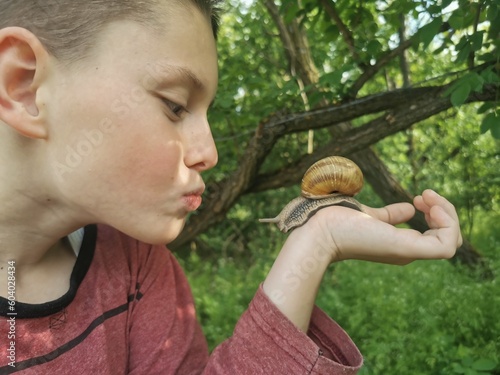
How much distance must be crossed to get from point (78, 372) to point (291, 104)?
6.98ft

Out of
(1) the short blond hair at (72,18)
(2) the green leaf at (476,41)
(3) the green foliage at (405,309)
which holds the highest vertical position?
(1) the short blond hair at (72,18)

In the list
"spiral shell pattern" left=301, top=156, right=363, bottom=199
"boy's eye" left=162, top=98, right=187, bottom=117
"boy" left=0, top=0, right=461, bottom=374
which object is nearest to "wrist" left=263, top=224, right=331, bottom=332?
"boy" left=0, top=0, right=461, bottom=374

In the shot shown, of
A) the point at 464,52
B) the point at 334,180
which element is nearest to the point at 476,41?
the point at 464,52

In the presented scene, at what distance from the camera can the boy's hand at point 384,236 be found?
46.5 inches

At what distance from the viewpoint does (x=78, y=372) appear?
50.9 inches

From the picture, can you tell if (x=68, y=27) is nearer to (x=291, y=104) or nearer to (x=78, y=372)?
(x=78, y=372)

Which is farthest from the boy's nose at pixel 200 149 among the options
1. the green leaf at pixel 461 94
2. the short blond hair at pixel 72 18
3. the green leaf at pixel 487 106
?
the green leaf at pixel 487 106

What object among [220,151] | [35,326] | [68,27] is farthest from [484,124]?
[220,151]

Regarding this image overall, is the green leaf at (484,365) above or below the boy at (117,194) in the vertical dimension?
below

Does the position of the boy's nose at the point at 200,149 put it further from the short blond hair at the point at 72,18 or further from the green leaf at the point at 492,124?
the green leaf at the point at 492,124

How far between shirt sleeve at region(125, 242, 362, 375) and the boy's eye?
482 millimetres

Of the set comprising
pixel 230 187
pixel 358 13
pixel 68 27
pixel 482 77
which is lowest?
pixel 230 187

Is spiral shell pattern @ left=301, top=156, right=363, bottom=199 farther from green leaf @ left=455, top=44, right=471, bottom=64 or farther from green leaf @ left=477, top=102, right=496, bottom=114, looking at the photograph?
green leaf @ left=477, top=102, right=496, bottom=114

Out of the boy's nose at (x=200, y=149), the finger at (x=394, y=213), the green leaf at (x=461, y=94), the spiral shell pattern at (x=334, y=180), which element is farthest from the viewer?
the green leaf at (x=461, y=94)
